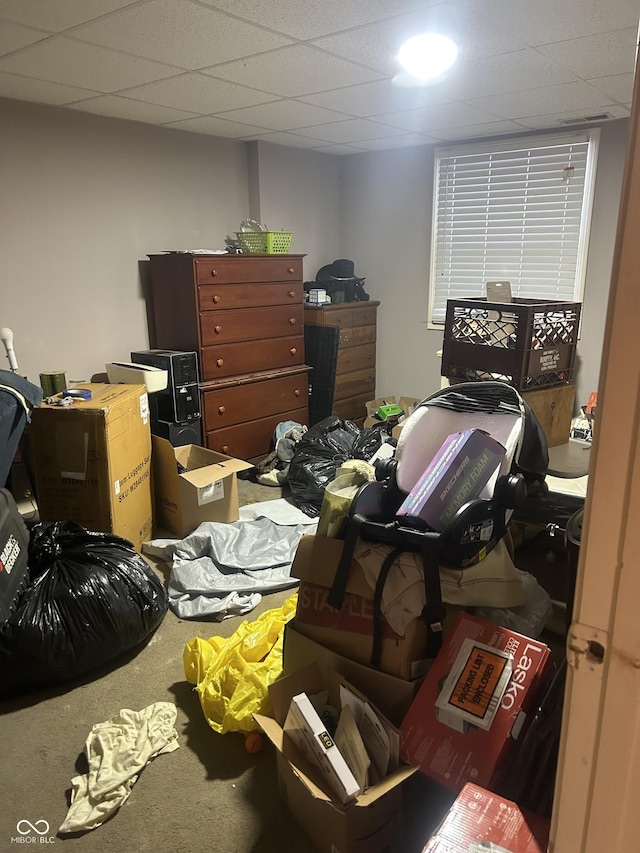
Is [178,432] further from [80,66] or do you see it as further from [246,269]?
[80,66]

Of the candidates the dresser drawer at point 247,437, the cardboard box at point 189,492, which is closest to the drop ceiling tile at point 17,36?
the cardboard box at point 189,492

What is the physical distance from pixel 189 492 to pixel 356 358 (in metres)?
2.25

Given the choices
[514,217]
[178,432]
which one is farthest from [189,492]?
[514,217]

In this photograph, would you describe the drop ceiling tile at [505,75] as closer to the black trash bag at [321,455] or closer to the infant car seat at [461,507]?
the infant car seat at [461,507]

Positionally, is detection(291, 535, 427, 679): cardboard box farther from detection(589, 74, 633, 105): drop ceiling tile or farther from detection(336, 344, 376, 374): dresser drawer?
detection(336, 344, 376, 374): dresser drawer

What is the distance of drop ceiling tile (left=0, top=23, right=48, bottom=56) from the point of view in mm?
2098

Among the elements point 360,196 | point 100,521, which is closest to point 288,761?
point 100,521

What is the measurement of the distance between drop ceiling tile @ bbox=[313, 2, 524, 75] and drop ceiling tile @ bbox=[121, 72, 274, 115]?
709mm

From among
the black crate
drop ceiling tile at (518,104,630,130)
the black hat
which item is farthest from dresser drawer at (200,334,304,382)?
drop ceiling tile at (518,104,630,130)

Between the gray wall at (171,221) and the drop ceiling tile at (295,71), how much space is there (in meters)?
1.22

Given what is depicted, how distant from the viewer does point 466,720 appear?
142 cm

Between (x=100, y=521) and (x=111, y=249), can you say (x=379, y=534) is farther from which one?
(x=111, y=249)

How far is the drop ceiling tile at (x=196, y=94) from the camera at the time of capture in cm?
276

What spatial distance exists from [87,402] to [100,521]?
21.9 inches
